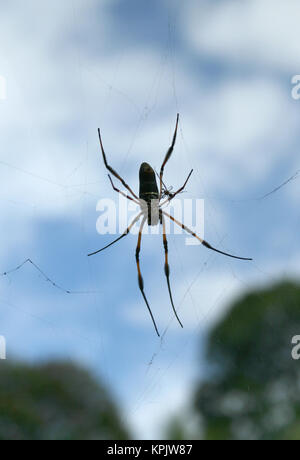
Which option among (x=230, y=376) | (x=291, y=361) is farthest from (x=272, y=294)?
(x=230, y=376)

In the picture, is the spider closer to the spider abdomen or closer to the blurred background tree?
the spider abdomen

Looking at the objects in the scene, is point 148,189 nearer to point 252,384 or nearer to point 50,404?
point 252,384

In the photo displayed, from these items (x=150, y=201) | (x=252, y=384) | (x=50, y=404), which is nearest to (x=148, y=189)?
(x=150, y=201)

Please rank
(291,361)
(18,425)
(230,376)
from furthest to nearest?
(291,361) → (230,376) → (18,425)

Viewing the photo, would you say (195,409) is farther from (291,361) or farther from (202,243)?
(291,361)

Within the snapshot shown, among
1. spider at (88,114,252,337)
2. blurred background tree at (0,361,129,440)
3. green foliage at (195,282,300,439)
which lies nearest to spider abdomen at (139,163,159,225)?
spider at (88,114,252,337)

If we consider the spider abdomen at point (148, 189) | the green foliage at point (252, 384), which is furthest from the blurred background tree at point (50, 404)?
the spider abdomen at point (148, 189)
